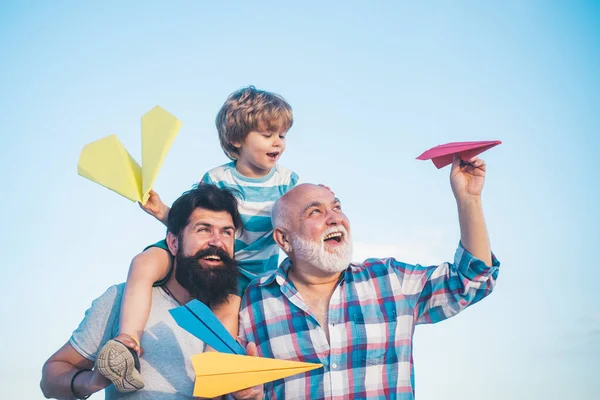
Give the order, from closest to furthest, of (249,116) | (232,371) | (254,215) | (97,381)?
(232,371), (97,381), (254,215), (249,116)

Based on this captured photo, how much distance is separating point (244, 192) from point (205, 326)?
1896 millimetres

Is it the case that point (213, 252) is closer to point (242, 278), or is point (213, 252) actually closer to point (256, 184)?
point (242, 278)

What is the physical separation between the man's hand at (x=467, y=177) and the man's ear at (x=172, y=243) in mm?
2194

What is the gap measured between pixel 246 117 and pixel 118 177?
1.67m

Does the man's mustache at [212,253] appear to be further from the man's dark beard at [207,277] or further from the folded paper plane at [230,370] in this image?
the folded paper plane at [230,370]

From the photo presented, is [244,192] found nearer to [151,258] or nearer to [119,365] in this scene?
[151,258]

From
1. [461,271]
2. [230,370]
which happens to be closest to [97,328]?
[230,370]

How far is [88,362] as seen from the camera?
4734mm

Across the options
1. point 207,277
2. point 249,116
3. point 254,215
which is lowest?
point 207,277

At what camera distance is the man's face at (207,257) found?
4738mm

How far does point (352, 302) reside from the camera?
4.41 meters

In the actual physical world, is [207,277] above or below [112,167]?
below

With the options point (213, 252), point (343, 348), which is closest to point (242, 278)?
point (213, 252)

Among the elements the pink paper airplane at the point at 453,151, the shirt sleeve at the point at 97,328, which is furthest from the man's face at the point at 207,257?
the pink paper airplane at the point at 453,151
